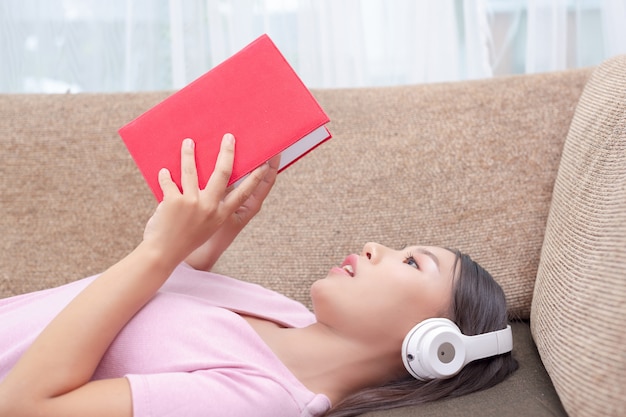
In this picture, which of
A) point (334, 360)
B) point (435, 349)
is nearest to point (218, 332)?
point (334, 360)

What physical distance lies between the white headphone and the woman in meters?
0.04

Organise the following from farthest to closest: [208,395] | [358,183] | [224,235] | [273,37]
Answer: [273,37] → [358,183] → [224,235] → [208,395]

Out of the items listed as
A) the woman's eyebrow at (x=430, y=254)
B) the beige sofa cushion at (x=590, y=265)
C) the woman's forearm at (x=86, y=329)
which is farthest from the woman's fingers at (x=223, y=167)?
the beige sofa cushion at (x=590, y=265)

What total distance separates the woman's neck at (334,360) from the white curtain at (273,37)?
3.33 ft

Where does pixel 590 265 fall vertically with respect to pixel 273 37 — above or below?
below

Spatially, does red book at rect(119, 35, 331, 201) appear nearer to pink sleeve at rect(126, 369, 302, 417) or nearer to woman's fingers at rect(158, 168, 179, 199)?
woman's fingers at rect(158, 168, 179, 199)

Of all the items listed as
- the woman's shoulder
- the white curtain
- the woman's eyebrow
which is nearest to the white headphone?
the woman's eyebrow

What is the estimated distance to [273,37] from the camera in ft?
6.01

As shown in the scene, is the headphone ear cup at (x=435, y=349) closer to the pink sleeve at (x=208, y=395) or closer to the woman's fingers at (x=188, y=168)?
the pink sleeve at (x=208, y=395)

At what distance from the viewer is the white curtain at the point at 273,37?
5.90ft

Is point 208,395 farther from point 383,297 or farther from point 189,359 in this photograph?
point 383,297

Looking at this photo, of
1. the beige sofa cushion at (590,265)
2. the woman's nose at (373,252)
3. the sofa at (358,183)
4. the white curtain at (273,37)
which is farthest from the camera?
the white curtain at (273,37)

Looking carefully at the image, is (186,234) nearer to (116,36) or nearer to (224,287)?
(224,287)

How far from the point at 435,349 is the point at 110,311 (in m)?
0.44
